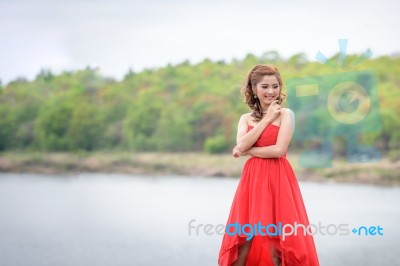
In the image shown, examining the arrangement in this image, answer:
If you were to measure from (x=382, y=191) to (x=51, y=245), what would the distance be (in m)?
7.61

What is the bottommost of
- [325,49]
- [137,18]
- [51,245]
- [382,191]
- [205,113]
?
[382,191]

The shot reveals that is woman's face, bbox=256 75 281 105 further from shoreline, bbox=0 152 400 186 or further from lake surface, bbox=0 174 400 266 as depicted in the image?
shoreline, bbox=0 152 400 186

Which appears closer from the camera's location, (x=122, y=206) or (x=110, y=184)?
(x=122, y=206)

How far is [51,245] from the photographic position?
6.27 m

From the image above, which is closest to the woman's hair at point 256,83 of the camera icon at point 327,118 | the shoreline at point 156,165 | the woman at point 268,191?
the woman at point 268,191

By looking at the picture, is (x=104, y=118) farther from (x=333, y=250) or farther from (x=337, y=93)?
(x=333, y=250)

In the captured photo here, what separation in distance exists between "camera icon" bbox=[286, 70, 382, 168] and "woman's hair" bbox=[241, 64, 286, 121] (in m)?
8.60

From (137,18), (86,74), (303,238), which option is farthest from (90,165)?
(303,238)

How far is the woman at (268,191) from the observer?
85.1 inches

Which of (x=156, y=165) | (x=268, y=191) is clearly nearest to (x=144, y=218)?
(x=156, y=165)

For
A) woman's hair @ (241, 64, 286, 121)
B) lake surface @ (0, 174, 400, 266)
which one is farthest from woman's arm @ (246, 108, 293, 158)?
lake surface @ (0, 174, 400, 266)

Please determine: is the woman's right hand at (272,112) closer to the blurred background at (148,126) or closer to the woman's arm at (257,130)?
the woman's arm at (257,130)

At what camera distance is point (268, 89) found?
2.24 metres

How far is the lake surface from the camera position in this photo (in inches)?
223
